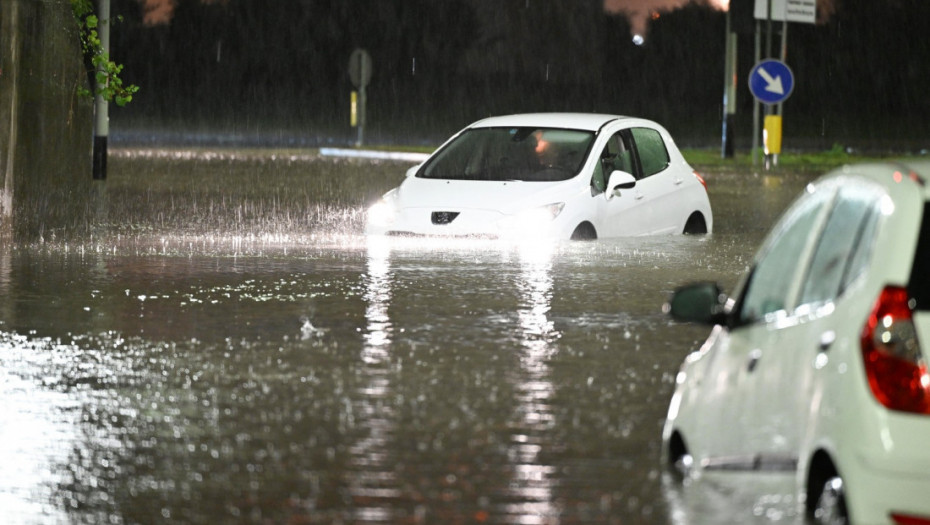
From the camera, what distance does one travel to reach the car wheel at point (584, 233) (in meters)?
18.0

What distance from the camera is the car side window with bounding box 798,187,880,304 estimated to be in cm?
552

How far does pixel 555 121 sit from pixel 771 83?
17838 mm

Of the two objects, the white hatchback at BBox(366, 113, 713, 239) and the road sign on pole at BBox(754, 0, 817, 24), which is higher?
the road sign on pole at BBox(754, 0, 817, 24)

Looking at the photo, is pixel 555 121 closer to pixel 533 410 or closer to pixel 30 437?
pixel 533 410

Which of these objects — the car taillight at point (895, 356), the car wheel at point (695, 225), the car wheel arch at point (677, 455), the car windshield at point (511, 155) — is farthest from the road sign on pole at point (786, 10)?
the car taillight at point (895, 356)

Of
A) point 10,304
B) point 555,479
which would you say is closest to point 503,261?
point 10,304

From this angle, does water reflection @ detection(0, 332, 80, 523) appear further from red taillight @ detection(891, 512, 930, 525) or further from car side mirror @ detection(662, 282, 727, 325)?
red taillight @ detection(891, 512, 930, 525)

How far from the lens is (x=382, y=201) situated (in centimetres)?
1841

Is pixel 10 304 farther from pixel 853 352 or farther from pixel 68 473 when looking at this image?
pixel 853 352

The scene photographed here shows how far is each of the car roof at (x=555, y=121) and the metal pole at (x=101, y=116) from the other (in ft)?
34.4

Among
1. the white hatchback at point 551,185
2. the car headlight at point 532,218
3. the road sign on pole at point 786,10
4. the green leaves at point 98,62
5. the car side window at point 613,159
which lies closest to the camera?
the car headlight at point 532,218

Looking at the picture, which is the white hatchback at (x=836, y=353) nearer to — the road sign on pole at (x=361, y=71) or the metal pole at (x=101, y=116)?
the metal pole at (x=101, y=116)

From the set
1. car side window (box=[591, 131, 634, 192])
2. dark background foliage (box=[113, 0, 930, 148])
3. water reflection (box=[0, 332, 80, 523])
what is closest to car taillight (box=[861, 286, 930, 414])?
water reflection (box=[0, 332, 80, 523])

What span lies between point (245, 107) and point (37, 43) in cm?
6022
